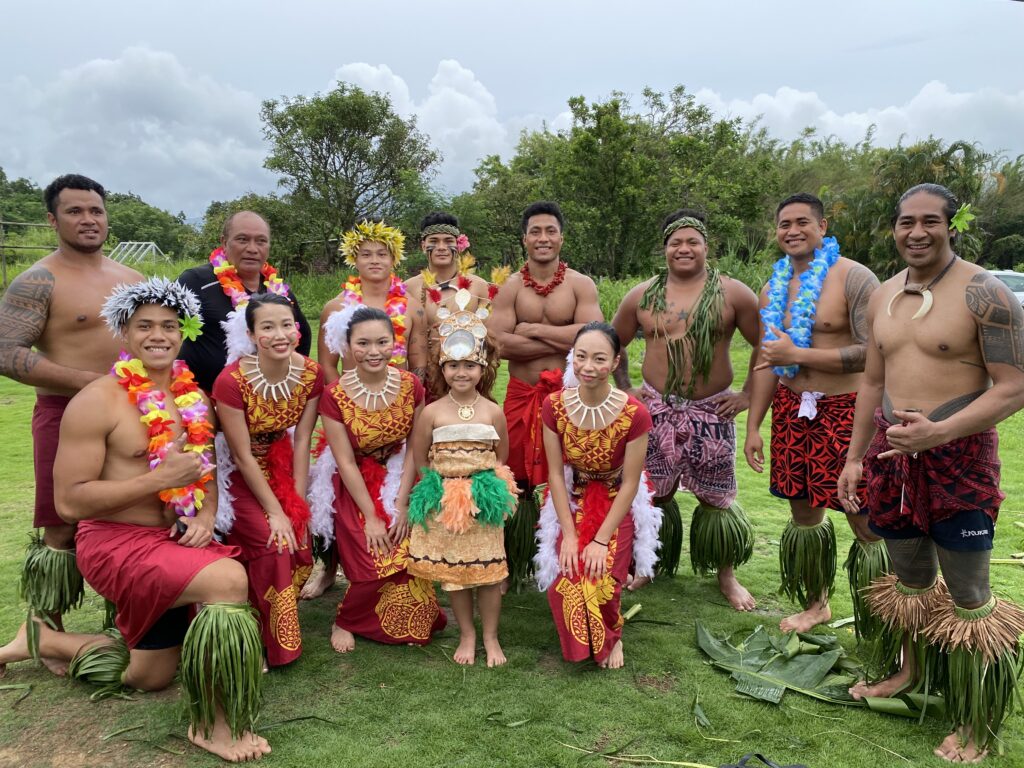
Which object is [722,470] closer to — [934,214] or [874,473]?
[874,473]

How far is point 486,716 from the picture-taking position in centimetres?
288

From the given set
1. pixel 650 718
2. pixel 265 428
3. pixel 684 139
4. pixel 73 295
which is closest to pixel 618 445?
pixel 650 718

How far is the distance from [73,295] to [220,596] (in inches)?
62.8

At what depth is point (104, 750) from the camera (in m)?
2.65

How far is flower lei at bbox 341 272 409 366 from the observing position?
13.4ft

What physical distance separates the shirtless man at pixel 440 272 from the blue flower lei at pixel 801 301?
5.47 feet

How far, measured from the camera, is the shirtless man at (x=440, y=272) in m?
4.39

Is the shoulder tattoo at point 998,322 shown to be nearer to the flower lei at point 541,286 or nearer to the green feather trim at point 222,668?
the flower lei at point 541,286

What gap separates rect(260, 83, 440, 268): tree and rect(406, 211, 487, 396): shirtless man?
15964 millimetres

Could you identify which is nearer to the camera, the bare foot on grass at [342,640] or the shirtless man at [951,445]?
the shirtless man at [951,445]

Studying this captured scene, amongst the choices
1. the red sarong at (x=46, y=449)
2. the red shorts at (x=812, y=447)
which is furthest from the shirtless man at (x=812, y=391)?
the red sarong at (x=46, y=449)

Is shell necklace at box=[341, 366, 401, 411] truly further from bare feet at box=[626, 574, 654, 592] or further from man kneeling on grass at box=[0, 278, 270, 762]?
bare feet at box=[626, 574, 654, 592]

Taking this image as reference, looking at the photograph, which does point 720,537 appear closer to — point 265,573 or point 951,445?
point 951,445

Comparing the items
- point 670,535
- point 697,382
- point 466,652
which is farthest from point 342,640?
point 697,382
